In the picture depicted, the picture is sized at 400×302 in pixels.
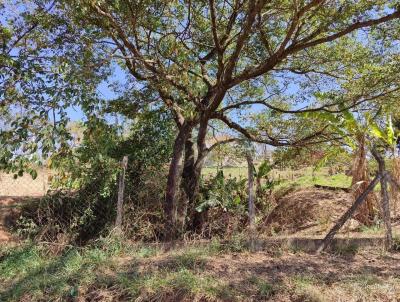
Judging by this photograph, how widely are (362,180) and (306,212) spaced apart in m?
1.47

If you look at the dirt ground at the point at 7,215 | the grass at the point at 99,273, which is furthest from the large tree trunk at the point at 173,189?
the dirt ground at the point at 7,215

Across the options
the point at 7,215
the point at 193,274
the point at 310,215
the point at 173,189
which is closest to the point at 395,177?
the point at 310,215

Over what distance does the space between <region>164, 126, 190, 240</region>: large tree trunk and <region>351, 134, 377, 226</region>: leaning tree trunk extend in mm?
3634

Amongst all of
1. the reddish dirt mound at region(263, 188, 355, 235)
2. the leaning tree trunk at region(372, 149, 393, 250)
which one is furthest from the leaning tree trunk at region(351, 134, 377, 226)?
the leaning tree trunk at region(372, 149, 393, 250)

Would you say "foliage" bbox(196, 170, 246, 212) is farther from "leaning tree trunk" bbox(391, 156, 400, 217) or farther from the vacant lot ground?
"leaning tree trunk" bbox(391, 156, 400, 217)

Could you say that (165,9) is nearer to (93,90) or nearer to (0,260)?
(93,90)

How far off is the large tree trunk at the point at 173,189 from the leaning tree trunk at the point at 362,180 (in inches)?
143

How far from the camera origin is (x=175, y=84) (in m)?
8.08

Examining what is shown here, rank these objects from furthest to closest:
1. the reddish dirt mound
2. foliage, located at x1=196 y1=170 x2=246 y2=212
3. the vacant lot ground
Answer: foliage, located at x1=196 y1=170 x2=246 y2=212 < the reddish dirt mound < the vacant lot ground

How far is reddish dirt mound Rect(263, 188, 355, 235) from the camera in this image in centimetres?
908

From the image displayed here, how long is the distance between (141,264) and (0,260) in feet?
8.69

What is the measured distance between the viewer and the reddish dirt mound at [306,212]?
29.8 feet

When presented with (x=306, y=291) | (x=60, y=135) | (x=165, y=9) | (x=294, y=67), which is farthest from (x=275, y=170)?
(x=60, y=135)

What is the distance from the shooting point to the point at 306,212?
972 centimetres
